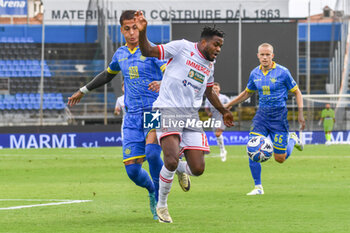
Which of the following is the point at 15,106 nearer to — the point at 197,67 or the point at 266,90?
the point at 266,90

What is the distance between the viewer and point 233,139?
118 ft

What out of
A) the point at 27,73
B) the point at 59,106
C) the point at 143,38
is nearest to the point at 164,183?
the point at 143,38

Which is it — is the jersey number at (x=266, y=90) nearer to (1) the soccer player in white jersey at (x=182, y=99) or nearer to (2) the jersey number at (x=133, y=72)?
(2) the jersey number at (x=133, y=72)

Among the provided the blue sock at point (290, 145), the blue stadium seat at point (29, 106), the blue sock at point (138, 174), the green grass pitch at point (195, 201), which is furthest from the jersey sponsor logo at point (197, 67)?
the blue stadium seat at point (29, 106)

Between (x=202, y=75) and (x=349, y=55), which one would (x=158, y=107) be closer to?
(x=202, y=75)

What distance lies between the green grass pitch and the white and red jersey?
4.38ft

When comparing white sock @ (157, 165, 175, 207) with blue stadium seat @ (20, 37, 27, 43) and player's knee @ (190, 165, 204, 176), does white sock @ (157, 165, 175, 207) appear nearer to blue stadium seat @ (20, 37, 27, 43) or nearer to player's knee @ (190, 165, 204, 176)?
player's knee @ (190, 165, 204, 176)

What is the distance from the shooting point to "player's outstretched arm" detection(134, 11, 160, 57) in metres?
7.10

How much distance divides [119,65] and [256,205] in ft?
9.16

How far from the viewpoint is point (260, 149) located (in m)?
11.5

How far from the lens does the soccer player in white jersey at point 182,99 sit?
7.89 meters

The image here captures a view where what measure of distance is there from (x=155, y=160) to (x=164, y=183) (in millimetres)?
523

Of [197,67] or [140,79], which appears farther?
[140,79]

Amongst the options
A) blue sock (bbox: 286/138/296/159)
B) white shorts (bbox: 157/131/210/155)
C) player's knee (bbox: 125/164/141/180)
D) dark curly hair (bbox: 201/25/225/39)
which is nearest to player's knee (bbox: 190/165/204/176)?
white shorts (bbox: 157/131/210/155)
